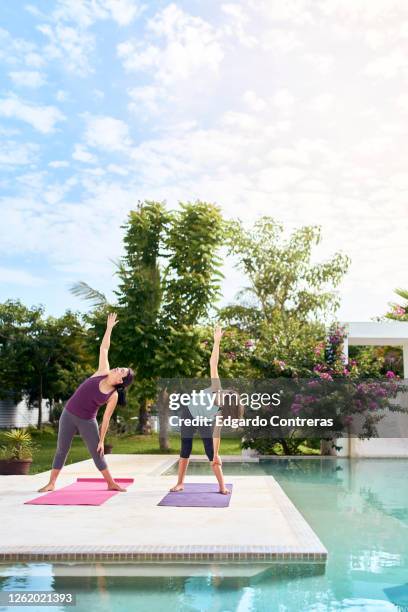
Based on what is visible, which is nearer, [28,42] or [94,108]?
[28,42]

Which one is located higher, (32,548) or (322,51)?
(322,51)

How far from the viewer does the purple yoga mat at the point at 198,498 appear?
26.4 ft

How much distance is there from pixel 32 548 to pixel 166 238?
14018 millimetres

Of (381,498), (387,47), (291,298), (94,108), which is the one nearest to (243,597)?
(381,498)

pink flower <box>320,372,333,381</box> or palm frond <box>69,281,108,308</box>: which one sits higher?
palm frond <box>69,281,108,308</box>

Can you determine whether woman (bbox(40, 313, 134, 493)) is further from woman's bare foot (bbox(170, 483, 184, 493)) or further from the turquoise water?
the turquoise water

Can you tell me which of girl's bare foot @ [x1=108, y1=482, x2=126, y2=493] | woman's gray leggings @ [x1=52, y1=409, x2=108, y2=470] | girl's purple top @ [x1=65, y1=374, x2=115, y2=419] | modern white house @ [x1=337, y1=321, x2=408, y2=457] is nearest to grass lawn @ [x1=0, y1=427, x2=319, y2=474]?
modern white house @ [x1=337, y1=321, x2=408, y2=457]

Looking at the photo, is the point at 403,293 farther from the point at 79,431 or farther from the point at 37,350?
the point at 79,431

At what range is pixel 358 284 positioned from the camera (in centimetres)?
3017

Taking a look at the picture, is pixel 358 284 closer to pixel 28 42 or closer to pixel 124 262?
pixel 124 262

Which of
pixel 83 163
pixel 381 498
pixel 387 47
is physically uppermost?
pixel 387 47

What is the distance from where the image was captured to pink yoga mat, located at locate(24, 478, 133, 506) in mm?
8094

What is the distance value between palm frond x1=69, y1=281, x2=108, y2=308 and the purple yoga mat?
10.0 m

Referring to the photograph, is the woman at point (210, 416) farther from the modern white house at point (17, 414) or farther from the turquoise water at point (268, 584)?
the modern white house at point (17, 414)
